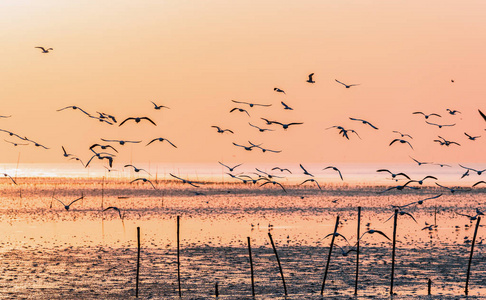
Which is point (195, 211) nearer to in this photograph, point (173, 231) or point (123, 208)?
point (123, 208)

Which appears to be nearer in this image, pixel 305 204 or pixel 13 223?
pixel 13 223

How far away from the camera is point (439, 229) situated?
163 ft

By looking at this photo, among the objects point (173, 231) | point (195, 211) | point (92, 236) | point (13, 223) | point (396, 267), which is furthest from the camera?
point (195, 211)

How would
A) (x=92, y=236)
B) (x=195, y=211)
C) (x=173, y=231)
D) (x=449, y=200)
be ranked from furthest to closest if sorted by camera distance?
(x=449, y=200), (x=195, y=211), (x=173, y=231), (x=92, y=236)

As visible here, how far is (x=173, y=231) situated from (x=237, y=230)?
14.2ft

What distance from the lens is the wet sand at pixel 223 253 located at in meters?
28.7

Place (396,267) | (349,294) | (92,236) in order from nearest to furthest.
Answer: (349,294), (396,267), (92,236)

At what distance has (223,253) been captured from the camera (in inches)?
1497

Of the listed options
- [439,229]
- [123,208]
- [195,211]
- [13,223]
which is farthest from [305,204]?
[13,223]

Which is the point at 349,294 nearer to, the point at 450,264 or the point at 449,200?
the point at 450,264

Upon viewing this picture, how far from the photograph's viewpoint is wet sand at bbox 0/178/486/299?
28.7 metres

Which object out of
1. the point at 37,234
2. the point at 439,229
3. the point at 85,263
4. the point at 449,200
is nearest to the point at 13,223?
the point at 37,234

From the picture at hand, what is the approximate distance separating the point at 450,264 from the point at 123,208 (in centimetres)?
3970

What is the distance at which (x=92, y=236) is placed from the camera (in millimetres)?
45781
